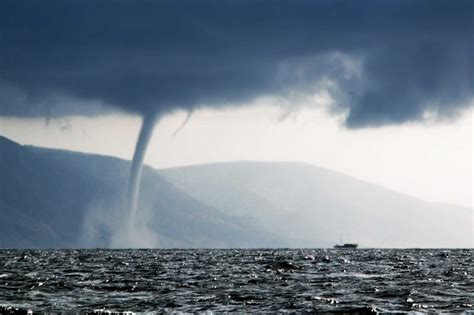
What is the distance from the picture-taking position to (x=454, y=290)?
5966 centimetres

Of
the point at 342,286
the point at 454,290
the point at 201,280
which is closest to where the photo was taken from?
the point at 454,290

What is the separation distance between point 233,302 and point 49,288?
18635 mm

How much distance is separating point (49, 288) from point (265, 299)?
1941cm

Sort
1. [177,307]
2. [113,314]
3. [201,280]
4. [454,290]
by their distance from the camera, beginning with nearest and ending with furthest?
[113,314]
[177,307]
[454,290]
[201,280]

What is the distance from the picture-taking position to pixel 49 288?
6225 centimetres

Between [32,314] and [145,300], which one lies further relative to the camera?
[145,300]

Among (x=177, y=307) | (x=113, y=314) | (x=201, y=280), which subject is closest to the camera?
(x=113, y=314)

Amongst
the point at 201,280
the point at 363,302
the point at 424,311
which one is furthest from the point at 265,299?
the point at 201,280

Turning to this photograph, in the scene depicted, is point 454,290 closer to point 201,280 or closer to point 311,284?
point 311,284

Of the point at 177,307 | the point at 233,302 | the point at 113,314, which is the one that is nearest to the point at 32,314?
the point at 113,314

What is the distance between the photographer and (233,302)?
167 ft

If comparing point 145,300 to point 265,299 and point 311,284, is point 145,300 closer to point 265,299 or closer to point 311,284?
point 265,299

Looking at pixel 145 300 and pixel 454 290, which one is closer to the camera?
pixel 145 300

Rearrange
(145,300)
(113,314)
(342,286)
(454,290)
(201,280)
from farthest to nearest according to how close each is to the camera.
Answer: (201,280)
(342,286)
(454,290)
(145,300)
(113,314)
